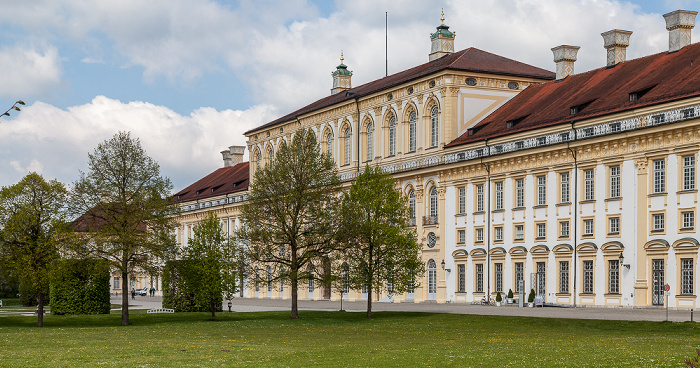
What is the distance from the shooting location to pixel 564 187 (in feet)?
201

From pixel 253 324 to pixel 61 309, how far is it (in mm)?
14129

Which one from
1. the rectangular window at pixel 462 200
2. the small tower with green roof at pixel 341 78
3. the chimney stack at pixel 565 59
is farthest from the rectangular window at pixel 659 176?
the small tower with green roof at pixel 341 78

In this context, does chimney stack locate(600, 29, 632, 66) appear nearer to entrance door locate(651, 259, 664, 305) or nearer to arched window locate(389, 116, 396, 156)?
entrance door locate(651, 259, 664, 305)

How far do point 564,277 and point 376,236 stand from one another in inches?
536

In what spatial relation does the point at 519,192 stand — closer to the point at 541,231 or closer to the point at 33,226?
the point at 541,231

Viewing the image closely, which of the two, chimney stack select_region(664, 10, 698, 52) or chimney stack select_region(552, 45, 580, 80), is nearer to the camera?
chimney stack select_region(664, 10, 698, 52)

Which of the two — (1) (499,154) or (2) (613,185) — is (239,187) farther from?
(2) (613,185)

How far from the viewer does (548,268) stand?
61.9 metres

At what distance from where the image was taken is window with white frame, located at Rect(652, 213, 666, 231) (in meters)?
54.4

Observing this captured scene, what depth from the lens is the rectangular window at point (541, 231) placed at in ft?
206

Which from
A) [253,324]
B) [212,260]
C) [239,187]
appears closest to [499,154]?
[212,260]

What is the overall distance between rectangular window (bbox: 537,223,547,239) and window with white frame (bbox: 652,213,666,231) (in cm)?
882

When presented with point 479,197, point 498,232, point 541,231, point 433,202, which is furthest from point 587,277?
point 433,202

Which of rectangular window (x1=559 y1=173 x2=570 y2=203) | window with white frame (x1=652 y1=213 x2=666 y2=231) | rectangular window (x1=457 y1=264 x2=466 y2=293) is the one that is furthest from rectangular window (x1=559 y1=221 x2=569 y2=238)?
rectangular window (x1=457 y1=264 x2=466 y2=293)
